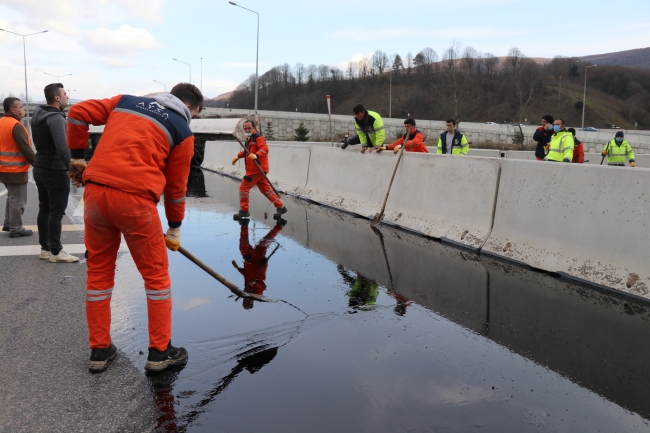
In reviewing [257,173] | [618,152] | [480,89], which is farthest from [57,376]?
[480,89]

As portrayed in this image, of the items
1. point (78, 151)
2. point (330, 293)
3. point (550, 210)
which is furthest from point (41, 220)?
point (550, 210)

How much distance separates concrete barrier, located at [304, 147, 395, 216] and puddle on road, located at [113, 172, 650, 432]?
3.21 metres

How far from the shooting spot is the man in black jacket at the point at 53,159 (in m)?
6.69

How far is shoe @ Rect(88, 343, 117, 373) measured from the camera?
3.84 m

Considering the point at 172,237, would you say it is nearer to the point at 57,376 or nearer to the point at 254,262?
the point at 57,376

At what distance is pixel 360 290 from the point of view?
5.89m

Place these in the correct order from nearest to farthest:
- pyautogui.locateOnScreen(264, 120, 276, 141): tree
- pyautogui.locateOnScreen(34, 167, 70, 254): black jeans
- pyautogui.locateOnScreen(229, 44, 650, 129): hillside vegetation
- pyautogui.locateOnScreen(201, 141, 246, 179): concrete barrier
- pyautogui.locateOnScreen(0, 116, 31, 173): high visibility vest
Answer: pyautogui.locateOnScreen(34, 167, 70, 254): black jeans
pyautogui.locateOnScreen(0, 116, 31, 173): high visibility vest
pyautogui.locateOnScreen(201, 141, 246, 179): concrete barrier
pyautogui.locateOnScreen(264, 120, 276, 141): tree
pyautogui.locateOnScreen(229, 44, 650, 129): hillside vegetation

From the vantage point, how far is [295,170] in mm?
14789

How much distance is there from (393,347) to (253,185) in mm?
7133

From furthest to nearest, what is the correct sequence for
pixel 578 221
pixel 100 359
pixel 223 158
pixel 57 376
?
1. pixel 223 158
2. pixel 578 221
3. pixel 100 359
4. pixel 57 376

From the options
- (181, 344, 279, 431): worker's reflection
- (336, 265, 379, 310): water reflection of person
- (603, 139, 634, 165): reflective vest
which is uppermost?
(603, 139, 634, 165): reflective vest

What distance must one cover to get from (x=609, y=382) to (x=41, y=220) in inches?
243

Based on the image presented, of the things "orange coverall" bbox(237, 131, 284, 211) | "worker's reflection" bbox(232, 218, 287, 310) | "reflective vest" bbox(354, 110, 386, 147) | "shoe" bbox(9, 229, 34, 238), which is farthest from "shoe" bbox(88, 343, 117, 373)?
"reflective vest" bbox(354, 110, 386, 147)

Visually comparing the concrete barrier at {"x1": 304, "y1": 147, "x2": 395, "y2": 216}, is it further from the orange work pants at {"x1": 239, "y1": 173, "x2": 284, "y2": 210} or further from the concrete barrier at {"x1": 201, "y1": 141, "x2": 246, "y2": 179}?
the concrete barrier at {"x1": 201, "y1": 141, "x2": 246, "y2": 179}
